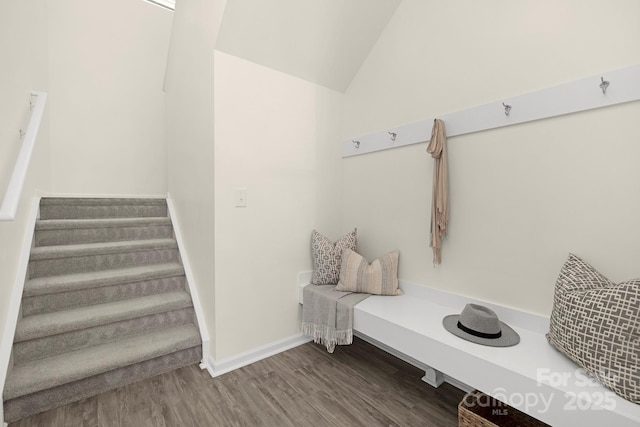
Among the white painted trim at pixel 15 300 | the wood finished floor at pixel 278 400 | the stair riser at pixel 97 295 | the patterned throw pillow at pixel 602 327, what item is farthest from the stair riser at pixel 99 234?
the patterned throw pillow at pixel 602 327

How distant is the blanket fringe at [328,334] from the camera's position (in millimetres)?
1917

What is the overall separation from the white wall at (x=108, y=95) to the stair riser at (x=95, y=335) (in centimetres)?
198

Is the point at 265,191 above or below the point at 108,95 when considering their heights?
below

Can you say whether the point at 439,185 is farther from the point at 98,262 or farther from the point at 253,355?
the point at 98,262

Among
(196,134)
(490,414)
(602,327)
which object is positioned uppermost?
(196,134)

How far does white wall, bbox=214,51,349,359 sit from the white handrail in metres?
0.93

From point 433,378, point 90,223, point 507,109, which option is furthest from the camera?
point 90,223

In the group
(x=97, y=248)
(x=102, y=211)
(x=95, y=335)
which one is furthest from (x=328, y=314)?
(x=102, y=211)

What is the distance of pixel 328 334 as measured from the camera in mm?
2018

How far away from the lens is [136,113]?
3414mm

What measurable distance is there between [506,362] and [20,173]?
249 centimetres

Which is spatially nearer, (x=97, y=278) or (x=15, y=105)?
(x=15, y=105)

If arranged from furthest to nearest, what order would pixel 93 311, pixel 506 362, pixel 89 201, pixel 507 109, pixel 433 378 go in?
pixel 89 201 < pixel 93 311 < pixel 433 378 < pixel 507 109 < pixel 506 362

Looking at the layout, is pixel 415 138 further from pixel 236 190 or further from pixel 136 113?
pixel 136 113
